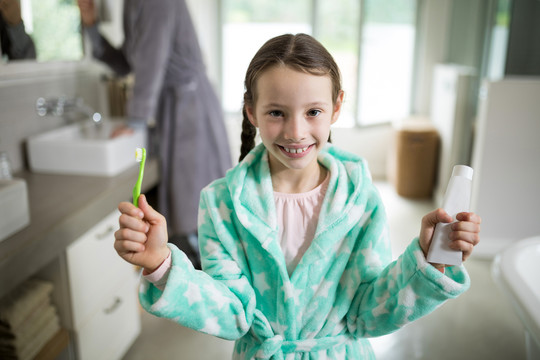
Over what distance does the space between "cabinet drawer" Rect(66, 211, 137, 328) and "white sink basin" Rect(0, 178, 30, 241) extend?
20cm

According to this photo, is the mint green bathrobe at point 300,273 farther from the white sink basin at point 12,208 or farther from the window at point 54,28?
the window at point 54,28

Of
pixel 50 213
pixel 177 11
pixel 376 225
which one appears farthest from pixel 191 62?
pixel 376 225

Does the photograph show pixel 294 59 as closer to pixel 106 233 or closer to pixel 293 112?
pixel 293 112

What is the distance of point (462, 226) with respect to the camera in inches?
30.8

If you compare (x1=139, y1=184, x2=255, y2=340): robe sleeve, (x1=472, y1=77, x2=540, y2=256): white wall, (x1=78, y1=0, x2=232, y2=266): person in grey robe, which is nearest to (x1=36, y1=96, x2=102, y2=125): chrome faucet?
(x1=78, y1=0, x2=232, y2=266): person in grey robe

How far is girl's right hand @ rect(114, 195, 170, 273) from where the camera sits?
750 mm

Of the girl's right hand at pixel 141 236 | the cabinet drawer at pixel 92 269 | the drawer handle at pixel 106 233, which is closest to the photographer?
the girl's right hand at pixel 141 236

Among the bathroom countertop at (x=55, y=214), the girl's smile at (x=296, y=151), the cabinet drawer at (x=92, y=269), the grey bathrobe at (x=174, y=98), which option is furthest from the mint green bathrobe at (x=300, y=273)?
the grey bathrobe at (x=174, y=98)

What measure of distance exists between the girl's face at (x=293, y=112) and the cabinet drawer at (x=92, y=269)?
100 centimetres

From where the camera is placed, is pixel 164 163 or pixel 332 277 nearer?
pixel 332 277

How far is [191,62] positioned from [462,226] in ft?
6.00

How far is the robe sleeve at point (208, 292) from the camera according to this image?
2.68 feet

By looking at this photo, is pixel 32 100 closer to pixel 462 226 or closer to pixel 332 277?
pixel 332 277

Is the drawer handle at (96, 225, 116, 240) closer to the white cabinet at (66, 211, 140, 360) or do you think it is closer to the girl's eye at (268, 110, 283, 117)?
the white cabinet at (66, 211, 140, 360)
